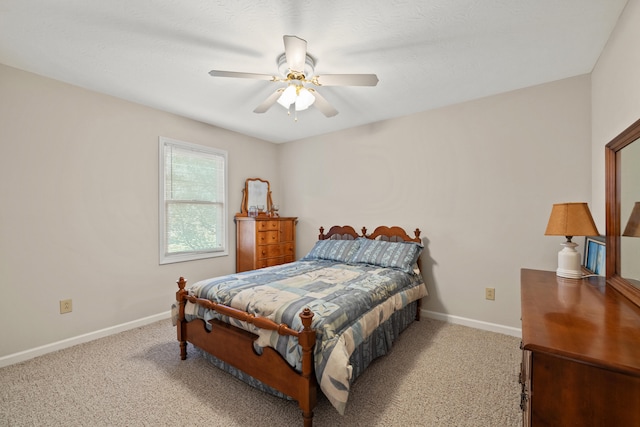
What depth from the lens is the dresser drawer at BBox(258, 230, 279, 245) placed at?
12.5 ft

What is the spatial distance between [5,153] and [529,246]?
4644mm

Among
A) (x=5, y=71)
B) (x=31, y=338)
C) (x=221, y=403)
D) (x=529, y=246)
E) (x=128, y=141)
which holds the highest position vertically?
(x=5, y=71)

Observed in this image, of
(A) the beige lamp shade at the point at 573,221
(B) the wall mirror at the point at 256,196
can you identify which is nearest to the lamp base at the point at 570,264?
(A) the beige lamp shade at the point at 573,221

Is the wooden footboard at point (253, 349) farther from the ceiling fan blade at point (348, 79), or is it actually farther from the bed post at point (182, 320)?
the ceiling fan blade at point (348, 79)

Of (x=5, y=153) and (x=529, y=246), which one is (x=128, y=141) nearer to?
(x=5, y=153)

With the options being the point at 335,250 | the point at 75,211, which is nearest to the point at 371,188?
the point at 335,250

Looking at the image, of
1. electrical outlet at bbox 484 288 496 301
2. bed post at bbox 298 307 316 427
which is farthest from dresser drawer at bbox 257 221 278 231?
electrical outlet at bbox 484 288 496 301

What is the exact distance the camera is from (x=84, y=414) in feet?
5.43

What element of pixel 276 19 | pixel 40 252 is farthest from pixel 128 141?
pixel 276 19

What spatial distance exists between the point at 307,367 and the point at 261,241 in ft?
8.12

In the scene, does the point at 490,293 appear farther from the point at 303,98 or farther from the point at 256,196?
the point at 256,196

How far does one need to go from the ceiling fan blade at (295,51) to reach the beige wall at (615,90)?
71.7 inches

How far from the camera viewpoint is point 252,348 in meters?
1.78

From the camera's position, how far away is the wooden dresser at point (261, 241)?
377cm
